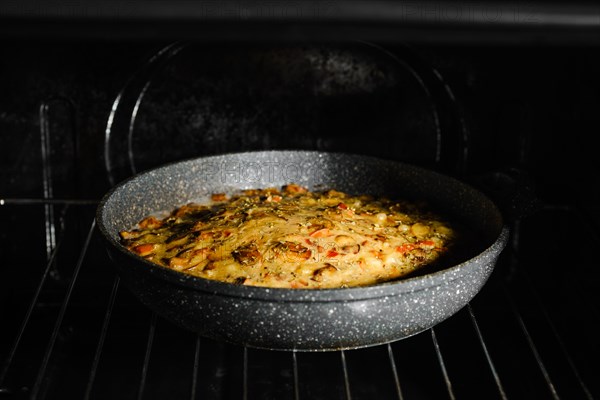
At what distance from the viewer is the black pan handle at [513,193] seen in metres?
1.32

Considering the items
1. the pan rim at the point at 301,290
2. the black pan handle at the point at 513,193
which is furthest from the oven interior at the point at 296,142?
the pan rim at the point at 301,290

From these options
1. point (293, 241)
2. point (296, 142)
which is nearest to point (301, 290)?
point (293, 241)

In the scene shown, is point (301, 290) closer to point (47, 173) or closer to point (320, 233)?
point (320, 233)

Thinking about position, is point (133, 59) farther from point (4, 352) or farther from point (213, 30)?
point (213, 30)

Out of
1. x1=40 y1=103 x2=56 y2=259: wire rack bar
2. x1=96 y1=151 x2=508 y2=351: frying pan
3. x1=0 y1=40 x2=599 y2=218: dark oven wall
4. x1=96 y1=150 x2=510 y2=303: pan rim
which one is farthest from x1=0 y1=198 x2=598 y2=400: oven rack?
x1=96 y1=150 x2=510 y2=303: pan rim

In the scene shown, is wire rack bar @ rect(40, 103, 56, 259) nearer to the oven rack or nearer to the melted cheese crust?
the oven rack

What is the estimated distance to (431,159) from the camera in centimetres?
182

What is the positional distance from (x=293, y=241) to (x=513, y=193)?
1.64 feet

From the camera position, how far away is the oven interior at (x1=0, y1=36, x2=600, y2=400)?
1.67 m

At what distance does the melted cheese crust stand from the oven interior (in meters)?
0.37

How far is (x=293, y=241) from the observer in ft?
4.02

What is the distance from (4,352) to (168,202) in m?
0.59

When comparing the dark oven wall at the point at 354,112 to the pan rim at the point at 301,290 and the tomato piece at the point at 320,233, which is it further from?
the pan rim at the point at 301,290

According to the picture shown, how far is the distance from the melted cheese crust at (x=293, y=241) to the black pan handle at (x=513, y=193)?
0.13 m
